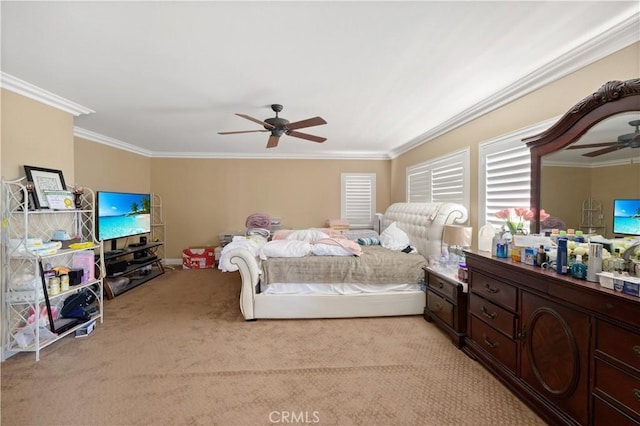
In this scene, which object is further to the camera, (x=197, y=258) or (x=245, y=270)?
(x=197, y=258)

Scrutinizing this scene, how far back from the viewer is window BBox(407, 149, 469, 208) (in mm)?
3332

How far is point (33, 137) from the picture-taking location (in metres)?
2.59

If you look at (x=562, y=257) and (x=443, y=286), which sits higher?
(x=562, y=257)

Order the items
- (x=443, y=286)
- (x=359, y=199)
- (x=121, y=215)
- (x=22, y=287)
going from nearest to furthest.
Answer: (x=22, y=287) < (x=443, y=286) < (x=121, y=215) < (x=359, y=199)

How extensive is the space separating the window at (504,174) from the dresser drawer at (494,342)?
1104mm

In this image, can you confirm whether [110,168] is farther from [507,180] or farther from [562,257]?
[562,257]

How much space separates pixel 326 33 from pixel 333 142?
3.18m

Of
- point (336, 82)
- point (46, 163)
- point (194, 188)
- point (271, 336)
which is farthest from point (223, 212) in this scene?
point (336, 82)

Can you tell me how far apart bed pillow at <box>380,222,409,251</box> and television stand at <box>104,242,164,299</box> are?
13.1ft

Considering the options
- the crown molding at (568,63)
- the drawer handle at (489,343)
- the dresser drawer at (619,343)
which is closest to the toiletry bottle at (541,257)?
the dresser drawer at (619,343)

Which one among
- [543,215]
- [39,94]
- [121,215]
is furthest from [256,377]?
[121,215]

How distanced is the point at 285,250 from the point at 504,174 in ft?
8.11

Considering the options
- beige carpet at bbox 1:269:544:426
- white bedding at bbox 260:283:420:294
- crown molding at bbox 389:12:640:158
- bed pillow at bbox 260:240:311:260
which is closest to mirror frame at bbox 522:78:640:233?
crown molding at bbox 389:12:640:158

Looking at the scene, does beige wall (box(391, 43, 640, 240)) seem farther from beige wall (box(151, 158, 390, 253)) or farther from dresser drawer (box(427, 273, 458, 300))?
beige wall (box(151, 158, 390, 253))
